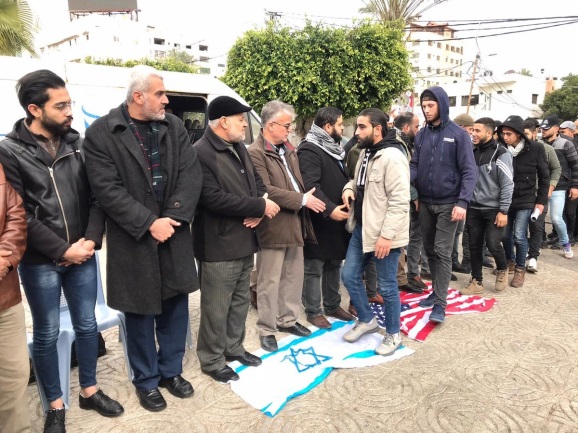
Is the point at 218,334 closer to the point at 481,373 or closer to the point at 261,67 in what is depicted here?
the point at 481,373

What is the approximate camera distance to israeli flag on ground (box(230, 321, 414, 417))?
2871mm

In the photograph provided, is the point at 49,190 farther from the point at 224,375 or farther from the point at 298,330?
the point at 298,330

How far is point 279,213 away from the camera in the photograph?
11.3 ft

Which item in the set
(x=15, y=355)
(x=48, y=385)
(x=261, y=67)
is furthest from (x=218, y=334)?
(x=261, y=67)

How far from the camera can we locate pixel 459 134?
3900 millimetres

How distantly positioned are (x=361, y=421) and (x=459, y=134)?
8.36ft

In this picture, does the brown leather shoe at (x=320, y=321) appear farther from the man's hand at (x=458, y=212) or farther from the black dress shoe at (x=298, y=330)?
the man's hand at (x=458, y=212)

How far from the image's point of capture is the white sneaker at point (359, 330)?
364 centimetres

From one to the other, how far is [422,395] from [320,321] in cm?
121

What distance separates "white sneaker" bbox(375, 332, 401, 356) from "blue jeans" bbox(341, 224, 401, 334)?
1.6 inches

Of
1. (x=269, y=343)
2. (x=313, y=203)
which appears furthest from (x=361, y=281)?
(x=269, y=343)

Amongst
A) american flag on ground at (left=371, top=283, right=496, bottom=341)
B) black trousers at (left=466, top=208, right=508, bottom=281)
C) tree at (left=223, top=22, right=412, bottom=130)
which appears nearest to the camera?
american flag on ground at (left=371, top=283, right=496, bottom=341)

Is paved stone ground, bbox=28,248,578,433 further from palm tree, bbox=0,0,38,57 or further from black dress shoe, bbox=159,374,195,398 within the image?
palm tree, bbox=0,0,38,57

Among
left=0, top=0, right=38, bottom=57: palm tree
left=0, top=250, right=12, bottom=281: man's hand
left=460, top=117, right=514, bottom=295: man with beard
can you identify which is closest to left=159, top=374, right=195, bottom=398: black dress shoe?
left=0, top=250, right=12, bottom=281: man's hand
